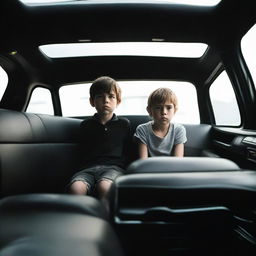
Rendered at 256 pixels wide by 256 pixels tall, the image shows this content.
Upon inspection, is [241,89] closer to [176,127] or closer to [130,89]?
[176,127]

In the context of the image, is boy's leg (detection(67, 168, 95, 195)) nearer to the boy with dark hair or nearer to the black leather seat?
the boy with dark hair

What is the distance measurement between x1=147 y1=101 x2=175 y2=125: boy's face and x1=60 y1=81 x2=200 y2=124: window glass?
0.85m

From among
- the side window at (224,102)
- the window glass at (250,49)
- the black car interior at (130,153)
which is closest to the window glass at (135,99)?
the black car interior at (130,153)

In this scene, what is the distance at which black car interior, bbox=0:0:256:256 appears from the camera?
681mm

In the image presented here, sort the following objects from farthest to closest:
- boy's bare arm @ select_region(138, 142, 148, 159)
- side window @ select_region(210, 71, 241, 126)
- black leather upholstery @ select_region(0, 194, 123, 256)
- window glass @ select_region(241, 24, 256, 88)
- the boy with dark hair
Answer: side window @ select_region(210, 71, 241, 126) → window glass @ select_region(241, 24, 256, 88) → the boy with dark hair → boy's bare arm @ select_region(138, 142, 148, 159) → black leather upholstery @ select_region(0, 194, 123, 256)

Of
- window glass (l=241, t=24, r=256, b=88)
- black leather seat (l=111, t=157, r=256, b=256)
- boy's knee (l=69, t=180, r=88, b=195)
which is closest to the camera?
black leather seat (l=111, t=157, r=256, b=256)

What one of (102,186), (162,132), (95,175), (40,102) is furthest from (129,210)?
(40,102)

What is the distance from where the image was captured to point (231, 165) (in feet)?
2.33

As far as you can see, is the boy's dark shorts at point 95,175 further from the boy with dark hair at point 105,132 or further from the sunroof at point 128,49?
the sunroof at point 128,49

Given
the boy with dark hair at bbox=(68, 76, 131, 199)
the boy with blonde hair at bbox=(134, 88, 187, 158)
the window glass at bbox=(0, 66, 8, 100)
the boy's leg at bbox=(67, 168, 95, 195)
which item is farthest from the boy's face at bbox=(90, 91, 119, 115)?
the window glass at bbox=(0, 66, 8, 100)

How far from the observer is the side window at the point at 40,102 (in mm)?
3493

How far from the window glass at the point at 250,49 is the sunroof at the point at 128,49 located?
45 cm

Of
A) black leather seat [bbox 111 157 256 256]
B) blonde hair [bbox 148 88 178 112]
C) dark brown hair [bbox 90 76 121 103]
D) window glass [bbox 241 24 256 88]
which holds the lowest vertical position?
black leather seat [bbox 111 157 256 256]

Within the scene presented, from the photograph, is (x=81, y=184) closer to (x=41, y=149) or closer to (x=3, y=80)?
(x=41, y=149)
